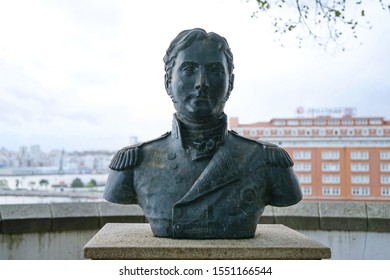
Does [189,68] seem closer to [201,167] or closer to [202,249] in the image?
[201,167]

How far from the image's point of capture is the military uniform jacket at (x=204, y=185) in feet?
8.74

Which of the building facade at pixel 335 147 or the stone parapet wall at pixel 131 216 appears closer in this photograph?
the stone parapet wall at pixel 131 216

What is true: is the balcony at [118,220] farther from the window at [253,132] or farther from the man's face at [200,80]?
the man's face at [200,80]

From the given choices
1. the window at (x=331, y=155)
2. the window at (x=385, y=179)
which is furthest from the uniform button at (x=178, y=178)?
the window at (x=385, y=179)

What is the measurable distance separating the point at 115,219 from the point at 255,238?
2.02 meters

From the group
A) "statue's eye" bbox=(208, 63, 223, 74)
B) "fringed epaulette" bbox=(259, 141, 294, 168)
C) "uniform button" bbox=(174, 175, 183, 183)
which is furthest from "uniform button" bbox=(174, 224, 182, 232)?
"statue's eye" bbox=(208, 63, 223, 74)

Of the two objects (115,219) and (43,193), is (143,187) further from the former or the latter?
(43,193)

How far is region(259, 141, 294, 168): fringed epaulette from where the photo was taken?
2.78m

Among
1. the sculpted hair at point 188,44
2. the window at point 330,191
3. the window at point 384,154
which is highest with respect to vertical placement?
the sculpted hair at point 188,44

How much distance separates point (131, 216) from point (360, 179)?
2.27m

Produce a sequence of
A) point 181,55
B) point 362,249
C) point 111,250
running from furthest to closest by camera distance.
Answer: point 362,249 → point 181,55 → point 111,250

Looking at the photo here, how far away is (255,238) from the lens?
2.78m

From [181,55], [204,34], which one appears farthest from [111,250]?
[204,34]

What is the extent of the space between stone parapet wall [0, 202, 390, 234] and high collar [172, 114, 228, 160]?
72.7 inches
